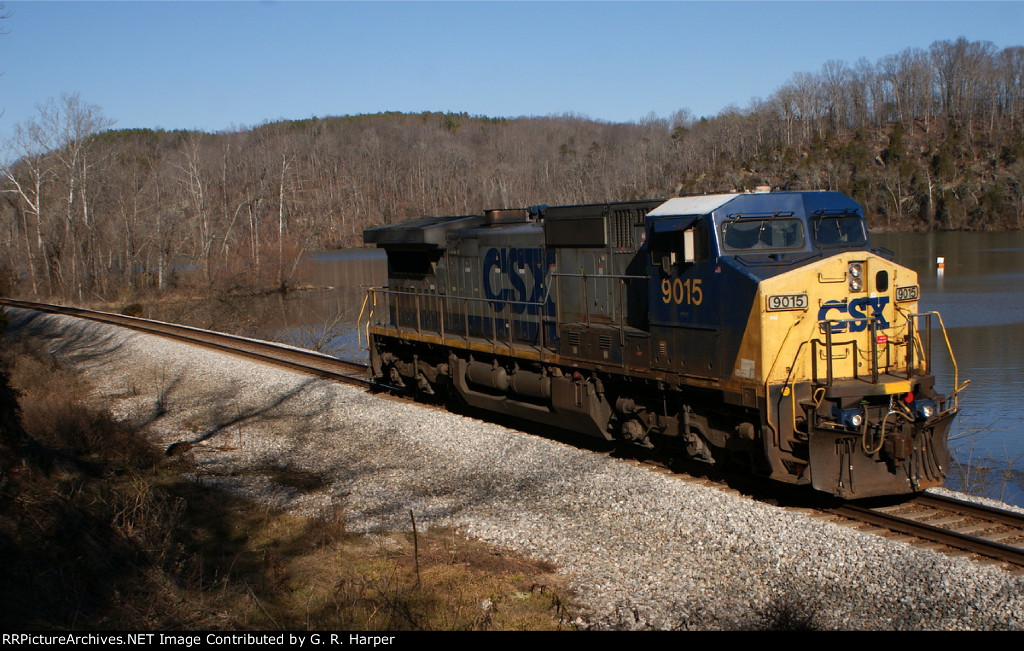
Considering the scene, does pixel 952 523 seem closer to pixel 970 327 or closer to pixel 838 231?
pixel 838 231

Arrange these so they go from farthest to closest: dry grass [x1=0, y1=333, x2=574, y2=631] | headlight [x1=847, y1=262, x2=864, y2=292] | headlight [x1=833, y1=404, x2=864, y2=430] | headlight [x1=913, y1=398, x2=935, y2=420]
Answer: headlight [x1=847, y1=262, x2=864, y2=292]
headlight [x1=913, y1=398, x2=935, y2=420]
headlight [x1=833, y1=404, x2=864, y2=430]
dry grass [x1=0, y1=333, x2=574, y2=631]

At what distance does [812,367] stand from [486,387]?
580cm

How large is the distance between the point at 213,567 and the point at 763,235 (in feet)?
21.0

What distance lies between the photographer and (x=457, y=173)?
10819cm

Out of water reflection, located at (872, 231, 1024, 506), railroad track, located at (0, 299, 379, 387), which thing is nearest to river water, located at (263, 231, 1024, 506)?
water reflection, located at (872, 231, 1024, 506)

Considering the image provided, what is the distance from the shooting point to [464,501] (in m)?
9.14

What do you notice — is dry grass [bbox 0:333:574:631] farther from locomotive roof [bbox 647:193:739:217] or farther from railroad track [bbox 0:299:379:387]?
railroad track [bbox 0:299:379:387]

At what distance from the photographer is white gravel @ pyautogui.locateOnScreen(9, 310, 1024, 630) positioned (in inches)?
247

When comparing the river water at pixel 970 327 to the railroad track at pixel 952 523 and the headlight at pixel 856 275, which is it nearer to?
the railroad track at pixel 952 523

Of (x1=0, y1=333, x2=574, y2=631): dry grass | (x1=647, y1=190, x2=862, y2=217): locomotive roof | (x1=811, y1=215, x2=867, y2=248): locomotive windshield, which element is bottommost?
(x1=0, y1=333, x2=574, y2=631): dry grass

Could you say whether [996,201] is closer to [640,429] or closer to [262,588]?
[640,429]

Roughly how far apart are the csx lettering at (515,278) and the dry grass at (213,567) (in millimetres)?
4857

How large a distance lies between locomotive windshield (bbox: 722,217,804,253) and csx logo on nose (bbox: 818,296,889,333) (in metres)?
0.78

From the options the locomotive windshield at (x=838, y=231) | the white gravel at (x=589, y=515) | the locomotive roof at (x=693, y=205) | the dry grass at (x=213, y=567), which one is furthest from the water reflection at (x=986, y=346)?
the dry grass at (x=213, y=567)
